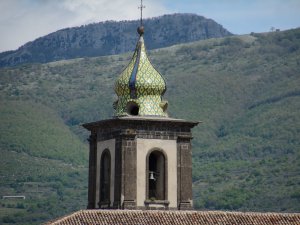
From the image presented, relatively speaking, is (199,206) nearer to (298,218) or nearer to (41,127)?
(41,127)

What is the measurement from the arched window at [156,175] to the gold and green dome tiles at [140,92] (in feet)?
5.30

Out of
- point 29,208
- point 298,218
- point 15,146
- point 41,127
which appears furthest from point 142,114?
point 41,127

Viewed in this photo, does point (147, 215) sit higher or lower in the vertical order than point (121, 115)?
lower

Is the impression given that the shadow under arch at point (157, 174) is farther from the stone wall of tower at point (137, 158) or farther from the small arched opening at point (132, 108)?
the small arched opening at point (132, 108)

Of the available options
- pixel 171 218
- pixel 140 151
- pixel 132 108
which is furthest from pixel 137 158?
pixel 171 218

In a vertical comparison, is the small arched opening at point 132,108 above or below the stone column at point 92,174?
above

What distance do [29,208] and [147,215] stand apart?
95761mm

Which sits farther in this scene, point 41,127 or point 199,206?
point 41,127

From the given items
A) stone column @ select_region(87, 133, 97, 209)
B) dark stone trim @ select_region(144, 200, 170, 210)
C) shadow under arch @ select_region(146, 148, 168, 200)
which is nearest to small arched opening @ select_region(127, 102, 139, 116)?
shadow under arch @ select_region(146, 148, 168, 200)

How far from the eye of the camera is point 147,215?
45.2 meters

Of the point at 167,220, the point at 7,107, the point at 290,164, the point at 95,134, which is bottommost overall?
the point at 167,220

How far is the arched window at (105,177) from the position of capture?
48.6m

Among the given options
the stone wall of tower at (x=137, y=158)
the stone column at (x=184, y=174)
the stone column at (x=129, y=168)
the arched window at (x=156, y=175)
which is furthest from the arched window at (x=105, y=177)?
the stone column at (x=184, y=174)

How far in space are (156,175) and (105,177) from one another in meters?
1.98
